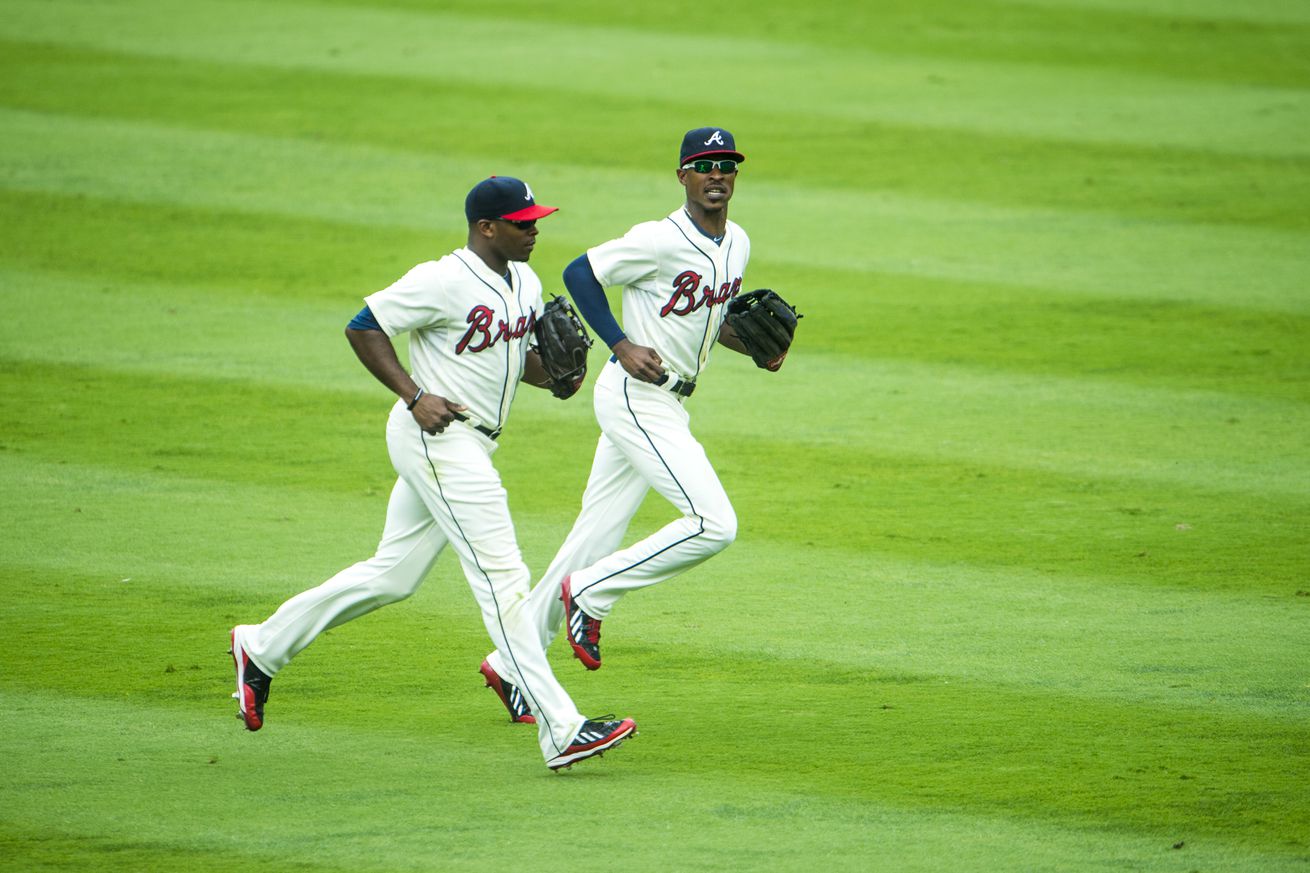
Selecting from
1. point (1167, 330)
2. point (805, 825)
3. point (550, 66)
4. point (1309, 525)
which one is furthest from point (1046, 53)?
point (805, 825)

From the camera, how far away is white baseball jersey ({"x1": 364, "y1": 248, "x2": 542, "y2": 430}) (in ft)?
18.1

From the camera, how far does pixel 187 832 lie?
193 inches

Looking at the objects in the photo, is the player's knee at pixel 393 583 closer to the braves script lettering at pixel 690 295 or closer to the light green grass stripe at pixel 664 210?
the braves script lettering at pixel 690 295

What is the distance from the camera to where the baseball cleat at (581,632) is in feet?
19.8

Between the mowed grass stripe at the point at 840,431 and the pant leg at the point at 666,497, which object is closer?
the pant leg at the point at 666,497

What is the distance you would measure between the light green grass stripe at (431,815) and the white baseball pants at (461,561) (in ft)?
0.94

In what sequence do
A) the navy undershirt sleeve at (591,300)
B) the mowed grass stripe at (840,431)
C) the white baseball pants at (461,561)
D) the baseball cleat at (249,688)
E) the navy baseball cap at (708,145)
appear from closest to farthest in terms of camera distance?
the white baseball pants at (461,561)
the baseball cleat at (249,688)
the navy undershirt sleeve at (591,300)
the navy baseball cap at (708,145)
the mowed grass stripe at (840,431)

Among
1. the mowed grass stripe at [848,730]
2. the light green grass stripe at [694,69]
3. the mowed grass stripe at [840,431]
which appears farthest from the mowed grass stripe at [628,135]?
the mowed grass stripe at [848,730]

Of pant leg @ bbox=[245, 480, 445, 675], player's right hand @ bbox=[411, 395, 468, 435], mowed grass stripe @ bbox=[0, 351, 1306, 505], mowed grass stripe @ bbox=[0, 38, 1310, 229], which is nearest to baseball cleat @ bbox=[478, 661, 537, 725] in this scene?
pant leg @ bbox=[245, 480, 445, 675]

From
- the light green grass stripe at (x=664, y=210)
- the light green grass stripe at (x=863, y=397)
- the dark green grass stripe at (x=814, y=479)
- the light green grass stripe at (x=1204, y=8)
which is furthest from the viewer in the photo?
the light green grass stripe at (x=1204, y=8)

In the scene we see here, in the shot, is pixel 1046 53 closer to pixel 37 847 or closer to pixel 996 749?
pixel 996 749

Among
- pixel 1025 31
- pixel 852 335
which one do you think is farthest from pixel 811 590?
pixel 1025 31

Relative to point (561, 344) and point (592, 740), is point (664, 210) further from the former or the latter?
point (592, 740)

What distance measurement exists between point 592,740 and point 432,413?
1168 millimetres
